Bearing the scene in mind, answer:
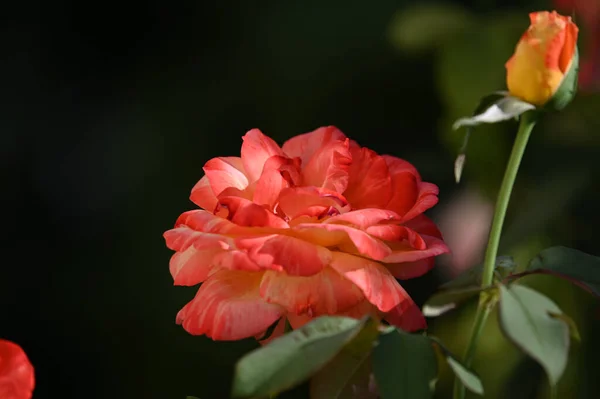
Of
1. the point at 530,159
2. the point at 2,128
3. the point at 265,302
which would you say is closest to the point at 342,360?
the point at 265,302

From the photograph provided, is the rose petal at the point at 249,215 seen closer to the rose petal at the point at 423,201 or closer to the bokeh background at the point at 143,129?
the rose petal at the point at 423,201

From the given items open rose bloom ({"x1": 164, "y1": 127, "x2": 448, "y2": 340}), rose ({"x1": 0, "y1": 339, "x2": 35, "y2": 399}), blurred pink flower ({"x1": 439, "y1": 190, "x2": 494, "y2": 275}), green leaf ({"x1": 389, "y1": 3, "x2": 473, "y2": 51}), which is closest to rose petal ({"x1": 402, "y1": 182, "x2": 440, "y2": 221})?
open rose bloom ({"x1": 164, "y1": 127, "x2": 448, "y2": 340})

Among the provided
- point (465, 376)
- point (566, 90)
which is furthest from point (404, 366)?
point (566, 90)

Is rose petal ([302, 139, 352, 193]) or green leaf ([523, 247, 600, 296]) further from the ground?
rose petal ([302, 139, 352, 193])

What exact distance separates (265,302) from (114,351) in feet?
3.34

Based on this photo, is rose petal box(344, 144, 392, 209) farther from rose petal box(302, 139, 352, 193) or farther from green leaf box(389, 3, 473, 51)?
green leaf box(389, 3, 473, 51)

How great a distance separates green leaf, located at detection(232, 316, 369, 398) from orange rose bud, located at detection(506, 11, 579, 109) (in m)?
0.12

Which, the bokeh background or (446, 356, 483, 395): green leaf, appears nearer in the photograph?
(446, 356, 483, 395): green leaf

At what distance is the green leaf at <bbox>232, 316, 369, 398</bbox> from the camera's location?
0.23 meters

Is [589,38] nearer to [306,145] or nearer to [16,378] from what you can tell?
[306,145]

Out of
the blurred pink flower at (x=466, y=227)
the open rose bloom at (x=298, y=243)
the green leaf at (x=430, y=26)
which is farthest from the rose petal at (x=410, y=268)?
the green leaf at (x=430, y=26)

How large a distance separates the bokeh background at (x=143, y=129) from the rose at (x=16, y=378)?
848mm

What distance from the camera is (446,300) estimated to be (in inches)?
11.3

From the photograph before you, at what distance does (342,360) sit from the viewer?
11.5 inches
